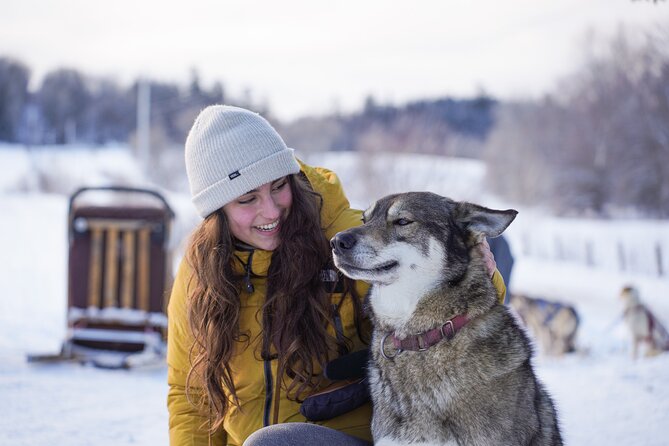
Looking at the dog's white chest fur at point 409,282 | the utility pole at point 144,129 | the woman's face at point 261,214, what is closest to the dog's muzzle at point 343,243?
the dog's white chest fur at point 409,282

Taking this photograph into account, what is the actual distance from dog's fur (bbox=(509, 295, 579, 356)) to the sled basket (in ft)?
14.6

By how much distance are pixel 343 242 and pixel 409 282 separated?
0.28 metres

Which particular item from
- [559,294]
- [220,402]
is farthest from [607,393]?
[559,294]

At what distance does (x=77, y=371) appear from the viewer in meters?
4.41

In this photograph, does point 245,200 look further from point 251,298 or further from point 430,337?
point 430,337

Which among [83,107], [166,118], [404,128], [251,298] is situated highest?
[251,298]

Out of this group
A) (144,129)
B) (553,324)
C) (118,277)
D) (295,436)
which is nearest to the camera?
(295,436)

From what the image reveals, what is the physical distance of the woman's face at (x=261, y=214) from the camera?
2299 mm

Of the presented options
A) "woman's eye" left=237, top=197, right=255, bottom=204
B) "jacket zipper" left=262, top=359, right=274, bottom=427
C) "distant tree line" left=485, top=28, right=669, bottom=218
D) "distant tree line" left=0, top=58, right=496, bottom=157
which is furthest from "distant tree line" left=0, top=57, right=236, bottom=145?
"jacket zipper" left=262, top=359, right=274, bottom=427

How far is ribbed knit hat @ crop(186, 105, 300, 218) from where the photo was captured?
2266 millimetres

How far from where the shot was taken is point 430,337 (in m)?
2.06

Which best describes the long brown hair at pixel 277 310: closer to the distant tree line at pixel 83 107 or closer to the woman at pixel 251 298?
the woman at pixel 251 298

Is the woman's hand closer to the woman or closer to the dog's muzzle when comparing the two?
the woman

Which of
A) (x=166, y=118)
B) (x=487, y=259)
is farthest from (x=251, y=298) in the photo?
(x=166, y=118)
